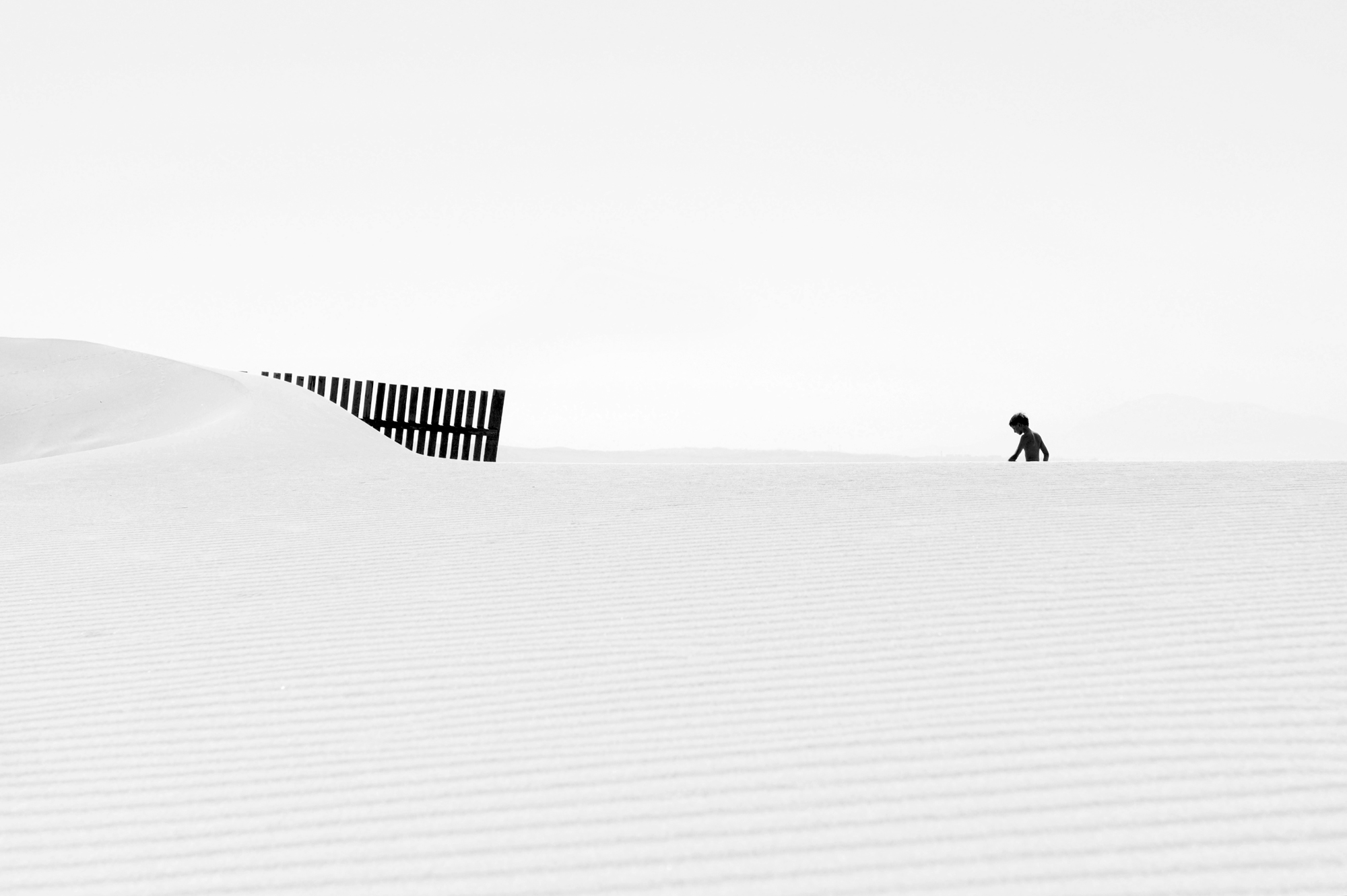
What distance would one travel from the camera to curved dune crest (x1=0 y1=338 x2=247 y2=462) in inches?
543

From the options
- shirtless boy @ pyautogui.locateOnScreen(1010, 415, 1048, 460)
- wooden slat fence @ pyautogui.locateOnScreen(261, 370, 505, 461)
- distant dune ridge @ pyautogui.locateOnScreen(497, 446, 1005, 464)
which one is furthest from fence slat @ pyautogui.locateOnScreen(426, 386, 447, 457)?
distant dune ridge @ pyautogui.locateOnScreen(497, 446, 1005, 464)

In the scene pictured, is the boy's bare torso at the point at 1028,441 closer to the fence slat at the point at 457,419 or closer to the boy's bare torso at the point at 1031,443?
the boy's bare torso at the point at 1031,443

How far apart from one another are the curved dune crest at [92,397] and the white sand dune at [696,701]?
27.0 feet

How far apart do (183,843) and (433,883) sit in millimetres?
741

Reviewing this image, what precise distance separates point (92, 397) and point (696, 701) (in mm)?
14684

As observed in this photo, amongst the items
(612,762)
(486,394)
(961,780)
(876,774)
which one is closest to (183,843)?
(612,762)

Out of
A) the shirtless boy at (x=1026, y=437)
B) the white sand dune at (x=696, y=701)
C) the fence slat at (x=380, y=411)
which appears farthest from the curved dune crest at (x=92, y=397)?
the shirtless boy at (x=1026, y=437)

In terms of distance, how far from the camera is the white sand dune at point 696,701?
241cm

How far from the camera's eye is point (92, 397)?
1514 centimetres

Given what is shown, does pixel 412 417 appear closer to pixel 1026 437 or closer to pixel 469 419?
pixel 469 419

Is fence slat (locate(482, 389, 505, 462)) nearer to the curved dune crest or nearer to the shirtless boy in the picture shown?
the curved dune crest

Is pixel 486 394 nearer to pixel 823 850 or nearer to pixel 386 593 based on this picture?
pixel 386 593

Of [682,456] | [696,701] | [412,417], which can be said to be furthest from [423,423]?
[682,456]

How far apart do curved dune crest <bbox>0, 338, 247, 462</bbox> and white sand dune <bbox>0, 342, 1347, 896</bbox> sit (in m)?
8.22
